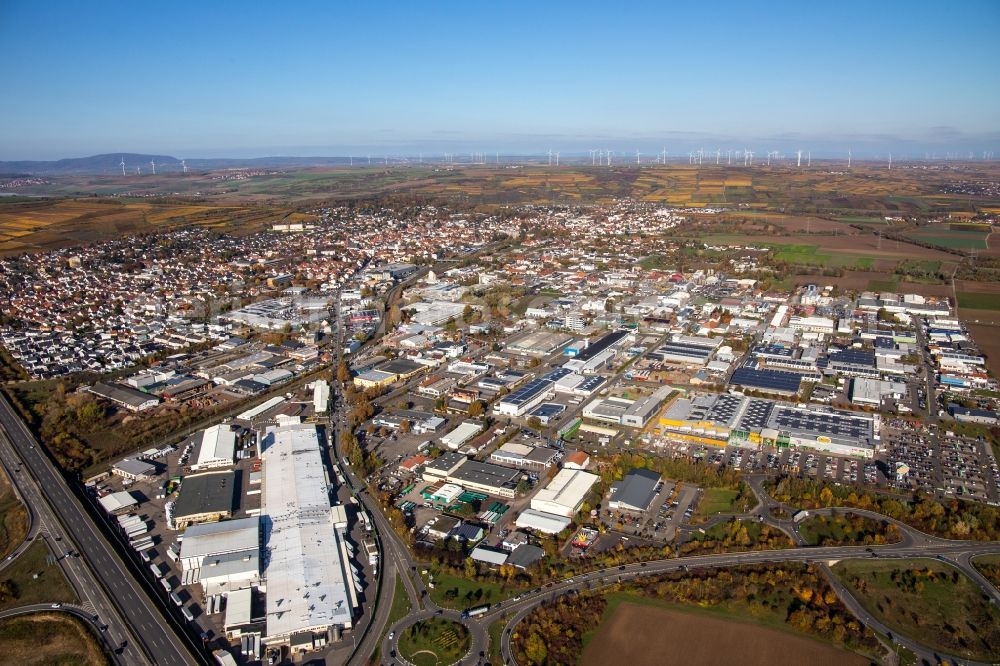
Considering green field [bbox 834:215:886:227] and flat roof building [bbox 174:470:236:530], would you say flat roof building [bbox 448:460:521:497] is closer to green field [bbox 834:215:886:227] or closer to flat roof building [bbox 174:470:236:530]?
flat roof building [bbox 174:470:236:530]

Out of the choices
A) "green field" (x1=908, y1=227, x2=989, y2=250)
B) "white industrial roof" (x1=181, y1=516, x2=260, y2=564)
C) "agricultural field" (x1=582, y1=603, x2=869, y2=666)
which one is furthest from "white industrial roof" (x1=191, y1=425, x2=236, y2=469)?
"green field" (x1=908, y1=227, x2=989, y2=250)

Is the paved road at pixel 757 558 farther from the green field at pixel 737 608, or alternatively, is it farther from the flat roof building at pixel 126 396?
the flat roof building at pixel 126 396

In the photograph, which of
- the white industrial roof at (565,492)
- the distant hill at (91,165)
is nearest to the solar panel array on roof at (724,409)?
the white industrial roof at (565,492)

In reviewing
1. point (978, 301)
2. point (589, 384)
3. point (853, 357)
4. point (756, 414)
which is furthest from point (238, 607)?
point (978, 301)

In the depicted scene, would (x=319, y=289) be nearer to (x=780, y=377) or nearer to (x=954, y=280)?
(x=780, y=377)

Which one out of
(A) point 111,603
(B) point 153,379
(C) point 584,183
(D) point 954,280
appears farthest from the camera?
(C) point 584,183

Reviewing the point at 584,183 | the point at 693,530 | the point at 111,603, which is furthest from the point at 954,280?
the point at 584,183
